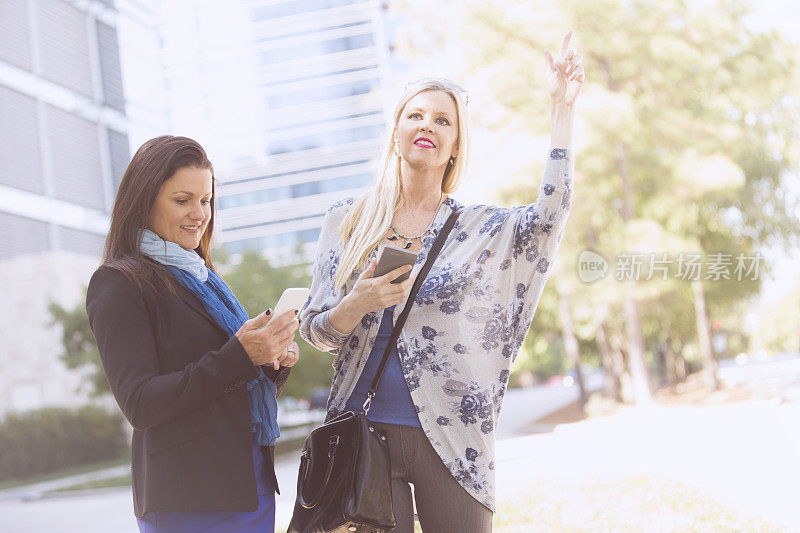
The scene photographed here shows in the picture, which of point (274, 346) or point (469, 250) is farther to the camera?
point (469, 250)

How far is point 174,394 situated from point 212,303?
37 centimetres

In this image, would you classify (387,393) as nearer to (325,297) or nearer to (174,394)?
(325,297)

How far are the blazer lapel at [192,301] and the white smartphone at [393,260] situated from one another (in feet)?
1.54

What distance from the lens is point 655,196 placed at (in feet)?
54.4

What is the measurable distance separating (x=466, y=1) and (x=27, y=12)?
47.7 feet

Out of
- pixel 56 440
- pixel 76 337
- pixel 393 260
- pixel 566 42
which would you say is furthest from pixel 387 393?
pixel 56 440

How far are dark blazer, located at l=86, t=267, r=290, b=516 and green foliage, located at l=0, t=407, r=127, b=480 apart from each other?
22694mm

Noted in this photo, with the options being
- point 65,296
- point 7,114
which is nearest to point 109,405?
point 65,296

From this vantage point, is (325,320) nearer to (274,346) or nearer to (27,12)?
(274,346)

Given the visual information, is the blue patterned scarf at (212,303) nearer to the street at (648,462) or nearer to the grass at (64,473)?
the street at (648,462)

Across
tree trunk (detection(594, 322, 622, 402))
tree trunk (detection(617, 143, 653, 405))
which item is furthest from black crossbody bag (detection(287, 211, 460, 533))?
tree trunk (detection(594, 322, 622, 402))

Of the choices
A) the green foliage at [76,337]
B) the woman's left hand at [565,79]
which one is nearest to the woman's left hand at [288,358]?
the woman's left hand at [565,79]

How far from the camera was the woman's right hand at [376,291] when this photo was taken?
6.77 feet

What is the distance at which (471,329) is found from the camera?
222 cm
